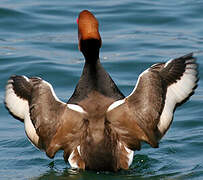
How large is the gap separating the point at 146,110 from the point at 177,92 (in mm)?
447

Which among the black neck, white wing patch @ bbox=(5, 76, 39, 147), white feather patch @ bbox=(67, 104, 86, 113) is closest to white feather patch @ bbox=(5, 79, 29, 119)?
white wing patch @ bbox=(5, 76, 39, 147)

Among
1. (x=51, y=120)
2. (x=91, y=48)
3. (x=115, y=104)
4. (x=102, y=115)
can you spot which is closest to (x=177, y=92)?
(x=115, y=104)

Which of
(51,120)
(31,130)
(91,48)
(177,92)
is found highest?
(91,48)

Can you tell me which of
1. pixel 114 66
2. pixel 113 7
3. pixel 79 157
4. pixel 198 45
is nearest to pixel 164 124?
pixel 79 157

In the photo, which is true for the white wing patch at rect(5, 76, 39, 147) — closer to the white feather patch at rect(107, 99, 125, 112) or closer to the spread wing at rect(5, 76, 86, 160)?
the spread wing at rect(5, 76, 86, 160)

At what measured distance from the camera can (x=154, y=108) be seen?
6.69 m

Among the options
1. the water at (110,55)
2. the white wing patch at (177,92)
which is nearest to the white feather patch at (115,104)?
the white wing patch at (177,92)

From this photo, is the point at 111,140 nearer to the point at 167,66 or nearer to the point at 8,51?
the point at 167,66

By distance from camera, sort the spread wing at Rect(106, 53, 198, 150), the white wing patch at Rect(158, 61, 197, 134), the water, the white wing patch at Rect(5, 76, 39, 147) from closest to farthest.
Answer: the spread wing at Rect(106, 53, 198, 150)
the white wing patch at Rect(158, 61, 197, 134)
the white wing patch at Rect(5, 76, 39, 147)
the water

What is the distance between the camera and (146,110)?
6680mm

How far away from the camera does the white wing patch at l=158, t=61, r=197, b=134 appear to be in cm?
683

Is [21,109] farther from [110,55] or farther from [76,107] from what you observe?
[110,55]

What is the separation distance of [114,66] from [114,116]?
451cm

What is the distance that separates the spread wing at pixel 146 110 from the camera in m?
6.65
